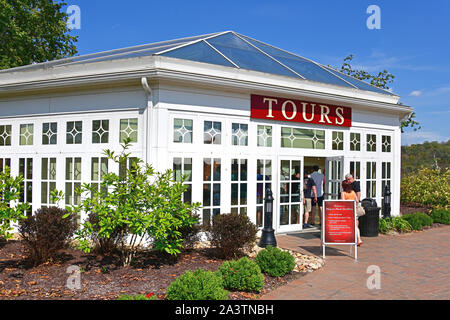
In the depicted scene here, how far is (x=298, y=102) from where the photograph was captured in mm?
10805

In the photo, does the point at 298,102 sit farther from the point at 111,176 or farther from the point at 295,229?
the point at 111,176

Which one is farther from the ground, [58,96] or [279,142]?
[58,96]

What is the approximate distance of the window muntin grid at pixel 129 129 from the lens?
8875 mm

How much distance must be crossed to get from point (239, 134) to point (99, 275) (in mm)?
4830

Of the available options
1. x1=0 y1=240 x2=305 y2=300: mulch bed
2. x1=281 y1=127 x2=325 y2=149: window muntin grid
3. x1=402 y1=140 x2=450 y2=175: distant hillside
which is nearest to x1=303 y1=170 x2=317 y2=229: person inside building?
x1=281 y1=127 x2=325 y2=149: window muntin grid

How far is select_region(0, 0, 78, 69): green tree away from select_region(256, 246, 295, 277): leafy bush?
17.8 m

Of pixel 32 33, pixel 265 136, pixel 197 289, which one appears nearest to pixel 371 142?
pixel 265 136

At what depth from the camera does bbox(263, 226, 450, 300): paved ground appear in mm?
5938

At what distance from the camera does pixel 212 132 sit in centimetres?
940

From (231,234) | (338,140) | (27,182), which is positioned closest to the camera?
(231,234)

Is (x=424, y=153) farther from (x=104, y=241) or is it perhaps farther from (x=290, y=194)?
(x=104, y=241)

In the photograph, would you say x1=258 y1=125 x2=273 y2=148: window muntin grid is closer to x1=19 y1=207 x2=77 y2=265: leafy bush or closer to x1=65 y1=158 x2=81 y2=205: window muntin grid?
x1=65 y1=158 x2=81 y2=205: window muntin grid
